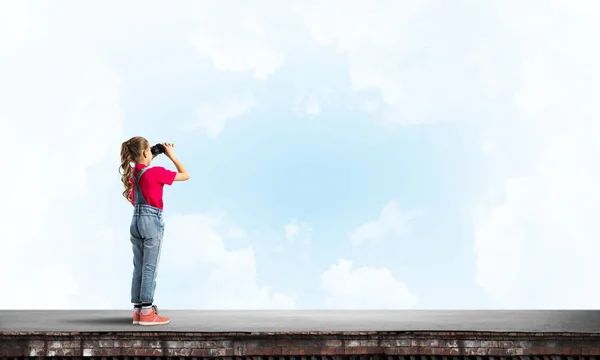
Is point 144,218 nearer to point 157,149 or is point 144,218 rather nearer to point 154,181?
point 154,181

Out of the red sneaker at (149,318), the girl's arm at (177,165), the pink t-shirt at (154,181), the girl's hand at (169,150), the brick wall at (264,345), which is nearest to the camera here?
the brick wall at (264,345)

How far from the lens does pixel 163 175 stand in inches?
391

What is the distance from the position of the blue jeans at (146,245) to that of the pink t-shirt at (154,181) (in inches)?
4.1

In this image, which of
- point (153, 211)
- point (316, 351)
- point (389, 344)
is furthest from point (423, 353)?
point (153, 211)

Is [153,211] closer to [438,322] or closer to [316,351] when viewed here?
[316,351]

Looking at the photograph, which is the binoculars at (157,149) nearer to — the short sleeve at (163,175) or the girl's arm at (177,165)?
the girl's arm at (177,165)

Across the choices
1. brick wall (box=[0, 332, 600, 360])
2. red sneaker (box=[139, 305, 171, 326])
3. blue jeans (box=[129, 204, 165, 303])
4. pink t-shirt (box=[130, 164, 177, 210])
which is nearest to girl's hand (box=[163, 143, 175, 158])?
pink t-shirt (box=[130, 164, 177, 210])

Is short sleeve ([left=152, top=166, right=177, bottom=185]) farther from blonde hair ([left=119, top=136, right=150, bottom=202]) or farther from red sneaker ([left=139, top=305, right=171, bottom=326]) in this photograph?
Result: red sneaker ([left=139, top=305, right=171, bottom=326])

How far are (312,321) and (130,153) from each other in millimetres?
2960

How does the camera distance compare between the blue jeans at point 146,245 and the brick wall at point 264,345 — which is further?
the blue jeans at point 146,245

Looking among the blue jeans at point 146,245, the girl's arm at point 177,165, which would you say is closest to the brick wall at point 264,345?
the blue jeans at point 146,245

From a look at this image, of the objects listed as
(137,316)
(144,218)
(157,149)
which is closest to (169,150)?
(157,149)

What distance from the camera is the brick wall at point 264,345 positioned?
8164 millimetres

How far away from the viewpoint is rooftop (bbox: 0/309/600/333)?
8.87 m
